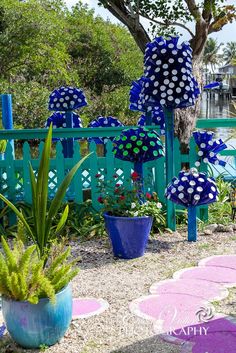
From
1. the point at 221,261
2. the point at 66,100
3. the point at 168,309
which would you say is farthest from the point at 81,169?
the point at 168,309

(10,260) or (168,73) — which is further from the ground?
(168,73)

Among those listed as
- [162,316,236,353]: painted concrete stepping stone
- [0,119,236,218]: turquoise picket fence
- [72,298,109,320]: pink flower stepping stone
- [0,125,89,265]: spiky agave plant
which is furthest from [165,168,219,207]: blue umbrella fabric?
[0,125,89,265]: spiky agave plant

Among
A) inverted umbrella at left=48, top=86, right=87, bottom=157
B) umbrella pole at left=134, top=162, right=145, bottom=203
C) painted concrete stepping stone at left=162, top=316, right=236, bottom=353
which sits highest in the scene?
inverted umbrella at left=48, top=86, right=87, bottom=157

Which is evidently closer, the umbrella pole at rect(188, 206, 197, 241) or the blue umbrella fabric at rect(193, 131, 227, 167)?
the umbrella pole at rect(188, 206, 197, 241)

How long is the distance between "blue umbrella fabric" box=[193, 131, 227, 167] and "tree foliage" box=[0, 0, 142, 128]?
8.63 metres

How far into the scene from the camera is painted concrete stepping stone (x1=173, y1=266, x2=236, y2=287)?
4164 mm

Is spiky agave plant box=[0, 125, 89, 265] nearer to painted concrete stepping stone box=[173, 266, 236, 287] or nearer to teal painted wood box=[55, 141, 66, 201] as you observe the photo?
painted concrete stepping stone box=[173, 266, 236, 287]

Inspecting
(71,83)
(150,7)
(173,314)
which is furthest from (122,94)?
(173,314)

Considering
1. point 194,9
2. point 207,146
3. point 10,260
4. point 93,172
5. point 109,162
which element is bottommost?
point 10,260

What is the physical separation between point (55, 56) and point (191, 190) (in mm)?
10624

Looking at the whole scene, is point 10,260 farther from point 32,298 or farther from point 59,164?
point 59,164

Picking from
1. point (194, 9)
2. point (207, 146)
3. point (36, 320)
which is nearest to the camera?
point (36, 320)

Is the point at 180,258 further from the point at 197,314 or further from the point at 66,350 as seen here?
the point at 66,350

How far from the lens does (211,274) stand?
4.32 meters
